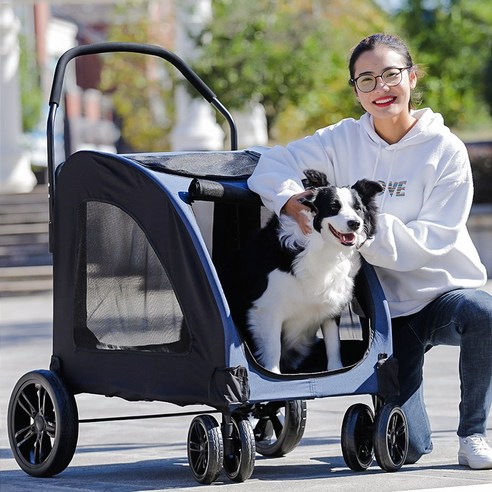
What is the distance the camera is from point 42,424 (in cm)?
543

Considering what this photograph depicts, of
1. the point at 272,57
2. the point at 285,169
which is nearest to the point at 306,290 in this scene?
the point at 285,169

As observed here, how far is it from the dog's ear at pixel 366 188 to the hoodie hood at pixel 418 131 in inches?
15.0

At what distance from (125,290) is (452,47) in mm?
28414

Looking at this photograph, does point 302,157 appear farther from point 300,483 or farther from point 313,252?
point 300,483

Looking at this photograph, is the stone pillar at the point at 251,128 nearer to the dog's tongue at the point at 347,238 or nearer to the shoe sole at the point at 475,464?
the shoe sole at the point at 475,464

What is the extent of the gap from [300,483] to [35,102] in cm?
4347

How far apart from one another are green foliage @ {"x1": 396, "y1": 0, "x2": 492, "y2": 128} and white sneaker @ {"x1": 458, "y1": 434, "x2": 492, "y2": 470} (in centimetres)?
2092

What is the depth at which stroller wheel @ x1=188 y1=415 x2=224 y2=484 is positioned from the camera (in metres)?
4.77

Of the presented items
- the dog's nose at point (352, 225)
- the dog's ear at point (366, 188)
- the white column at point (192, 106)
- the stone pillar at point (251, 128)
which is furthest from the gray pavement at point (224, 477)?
the stone pillar at point (251, 128)

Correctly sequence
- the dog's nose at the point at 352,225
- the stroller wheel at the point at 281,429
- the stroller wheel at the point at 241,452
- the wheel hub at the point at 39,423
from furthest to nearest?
the stroller wheel at the point at 281,429 → the wheel hub at the point at 39,423 → the stroller wheel at the point at 241,452 → the dog's nose at the point at 352,225

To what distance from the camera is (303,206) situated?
16.0 ft

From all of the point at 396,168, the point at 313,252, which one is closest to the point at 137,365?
the point at 313,252

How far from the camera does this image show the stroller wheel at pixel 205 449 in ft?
15.7

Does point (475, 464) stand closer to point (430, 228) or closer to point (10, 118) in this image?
point (430, 228)
